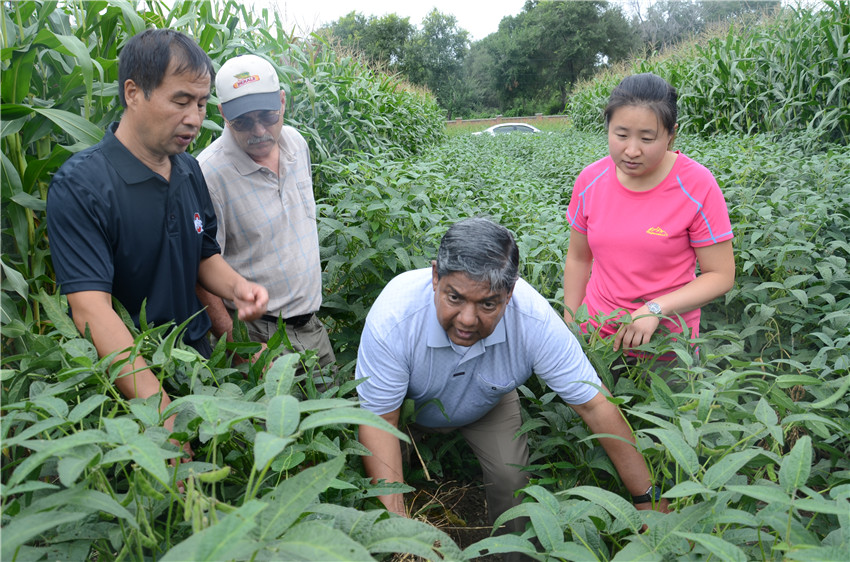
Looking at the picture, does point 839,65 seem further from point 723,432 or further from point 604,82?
point 604,82

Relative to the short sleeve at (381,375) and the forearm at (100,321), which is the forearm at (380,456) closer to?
the short sleeve at (381,375)

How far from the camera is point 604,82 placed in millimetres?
16516

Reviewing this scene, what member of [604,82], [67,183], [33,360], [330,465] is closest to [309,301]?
[67,183]

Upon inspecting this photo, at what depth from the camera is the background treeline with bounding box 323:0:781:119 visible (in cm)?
4047

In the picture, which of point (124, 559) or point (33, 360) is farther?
point (33, 360)

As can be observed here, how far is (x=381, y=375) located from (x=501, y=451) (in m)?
0.58

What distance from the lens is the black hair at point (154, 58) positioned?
67.2 inches

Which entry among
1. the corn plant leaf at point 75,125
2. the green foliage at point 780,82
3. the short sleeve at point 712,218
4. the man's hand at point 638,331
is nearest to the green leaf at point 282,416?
the man's hand at point 638,331

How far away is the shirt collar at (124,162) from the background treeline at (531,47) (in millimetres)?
39611

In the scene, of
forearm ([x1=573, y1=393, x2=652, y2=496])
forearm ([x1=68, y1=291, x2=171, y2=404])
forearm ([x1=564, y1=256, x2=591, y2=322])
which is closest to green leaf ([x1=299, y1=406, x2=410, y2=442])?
forearm ([x1=68, y1=291, x2=171, y2=404])

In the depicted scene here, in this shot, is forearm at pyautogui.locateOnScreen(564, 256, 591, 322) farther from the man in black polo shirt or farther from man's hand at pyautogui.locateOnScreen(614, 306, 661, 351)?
the man in black polo shirt

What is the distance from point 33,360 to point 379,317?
91 centimetres

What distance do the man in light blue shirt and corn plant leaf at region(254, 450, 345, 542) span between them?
2.59 feet

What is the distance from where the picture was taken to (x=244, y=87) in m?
2.21
